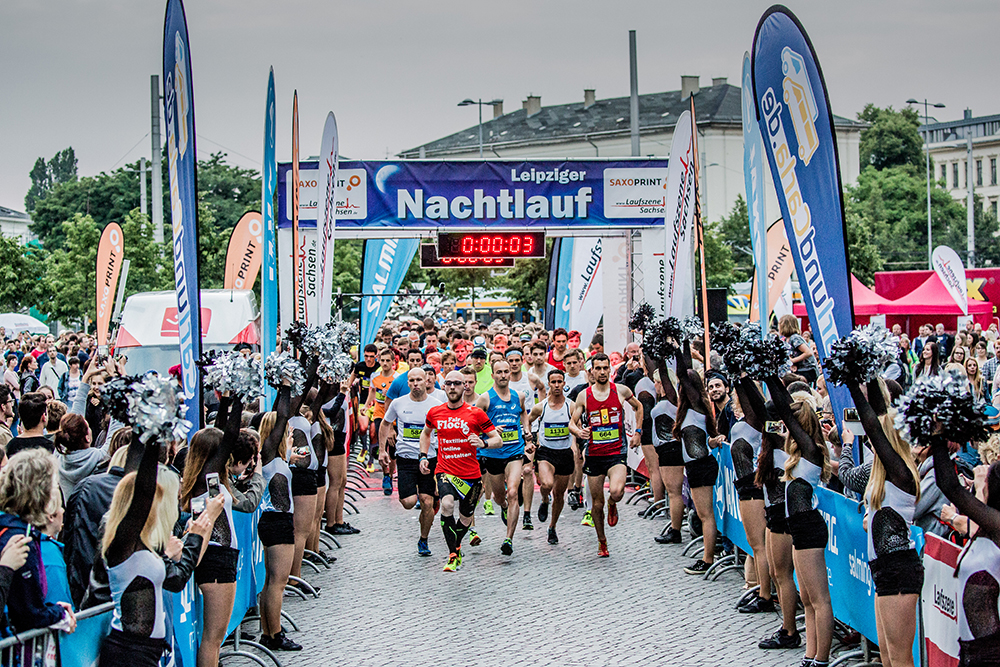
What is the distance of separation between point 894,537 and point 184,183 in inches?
203

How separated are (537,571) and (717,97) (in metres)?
68.7

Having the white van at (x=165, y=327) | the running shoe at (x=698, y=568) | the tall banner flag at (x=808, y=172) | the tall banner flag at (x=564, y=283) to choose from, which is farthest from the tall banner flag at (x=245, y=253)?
the tall banner flag at (x=808, y=172)

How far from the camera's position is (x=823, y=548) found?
670 cm

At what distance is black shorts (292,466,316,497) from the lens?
8734 millimetres

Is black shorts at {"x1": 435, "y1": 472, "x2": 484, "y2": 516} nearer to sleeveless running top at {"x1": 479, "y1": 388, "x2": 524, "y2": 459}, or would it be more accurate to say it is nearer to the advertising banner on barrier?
sleeveless running top at {"x1": 479, "y1": 388, "x2": 524, "y2": 459}

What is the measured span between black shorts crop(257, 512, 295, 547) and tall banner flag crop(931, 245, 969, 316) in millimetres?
18980

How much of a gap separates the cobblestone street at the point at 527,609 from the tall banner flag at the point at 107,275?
10.1m

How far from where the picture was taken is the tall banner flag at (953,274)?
75.2 feet

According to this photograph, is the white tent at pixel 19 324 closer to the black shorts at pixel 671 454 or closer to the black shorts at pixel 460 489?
the black shorts at pixel 460 489

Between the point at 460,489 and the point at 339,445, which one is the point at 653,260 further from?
the point at 460,489

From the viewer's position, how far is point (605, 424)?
1086cm

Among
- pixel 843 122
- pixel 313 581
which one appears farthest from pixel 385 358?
pixel 843 122

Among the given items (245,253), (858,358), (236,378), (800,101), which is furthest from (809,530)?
(245,253)

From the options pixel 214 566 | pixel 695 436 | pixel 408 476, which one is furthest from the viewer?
pixel 408 476
